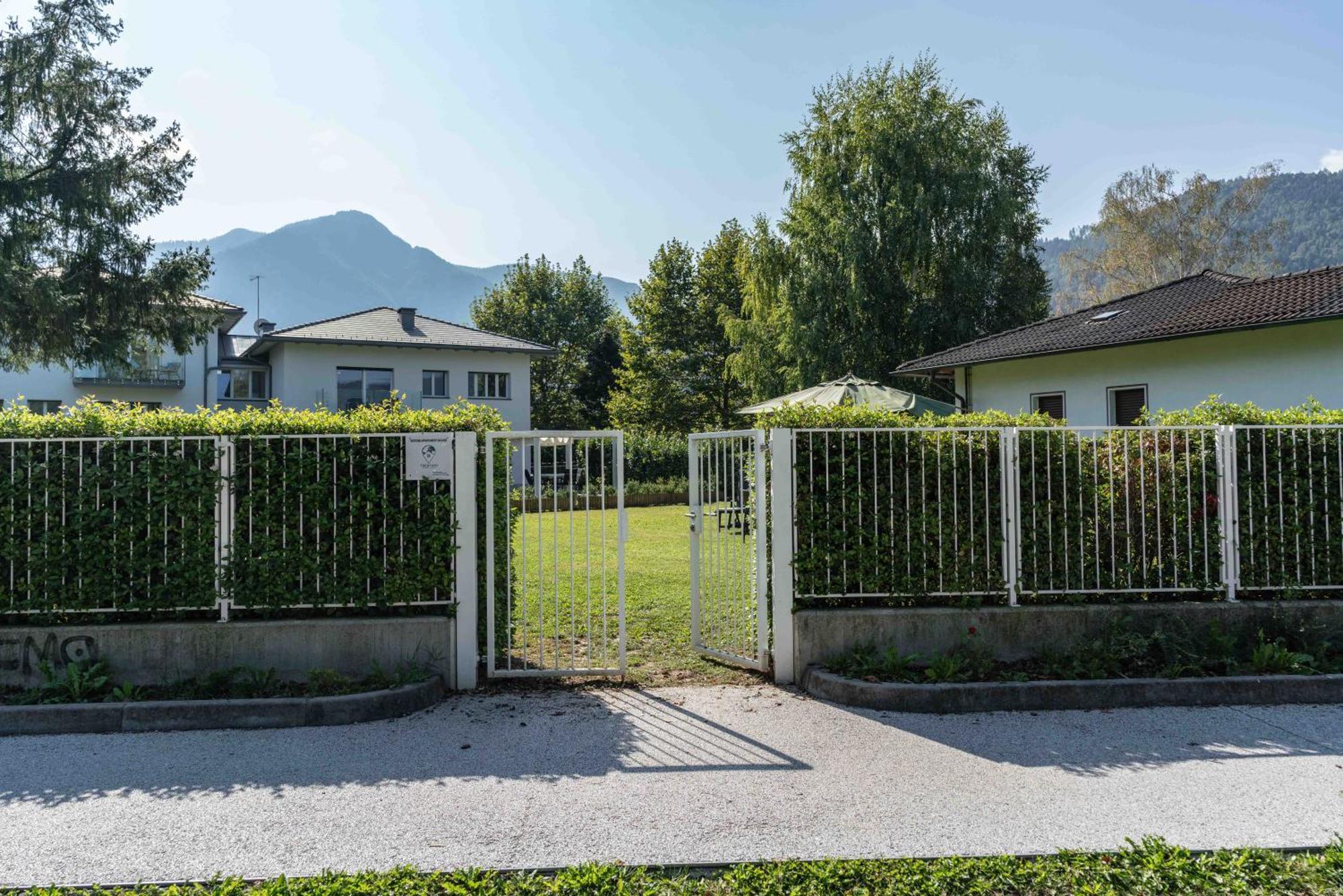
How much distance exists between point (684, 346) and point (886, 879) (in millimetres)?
38582

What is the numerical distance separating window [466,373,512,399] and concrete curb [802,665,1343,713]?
30681mm

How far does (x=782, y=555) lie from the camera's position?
616 centimetres

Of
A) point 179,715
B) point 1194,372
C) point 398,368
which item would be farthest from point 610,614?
point 398,368

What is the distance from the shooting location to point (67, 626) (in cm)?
585

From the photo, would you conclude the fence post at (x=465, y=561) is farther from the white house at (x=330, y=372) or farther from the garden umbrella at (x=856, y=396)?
the white house at (x=330, y=372)

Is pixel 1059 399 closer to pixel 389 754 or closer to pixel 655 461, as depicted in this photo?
pixel 389 754

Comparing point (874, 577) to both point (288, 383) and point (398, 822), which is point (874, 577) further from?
point (288, 383)

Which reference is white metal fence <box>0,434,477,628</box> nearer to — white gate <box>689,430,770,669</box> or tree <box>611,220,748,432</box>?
white gate <box>689,430,770,669</box>

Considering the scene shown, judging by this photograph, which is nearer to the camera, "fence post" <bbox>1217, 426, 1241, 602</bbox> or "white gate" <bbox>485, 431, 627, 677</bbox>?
"white gate" <bbox>485, 431, 627, 677</bbox>

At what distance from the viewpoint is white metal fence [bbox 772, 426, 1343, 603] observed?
6.25 meters

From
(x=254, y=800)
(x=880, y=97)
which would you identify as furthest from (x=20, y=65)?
(x=880, y=97)

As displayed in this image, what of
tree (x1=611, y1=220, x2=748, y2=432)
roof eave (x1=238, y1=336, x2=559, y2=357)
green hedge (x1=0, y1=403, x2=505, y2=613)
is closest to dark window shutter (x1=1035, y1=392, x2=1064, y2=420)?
green hedge (x1=0, y1=403, x2=505, y2=613)

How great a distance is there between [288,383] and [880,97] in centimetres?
2381

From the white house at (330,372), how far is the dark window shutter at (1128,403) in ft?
79.7
